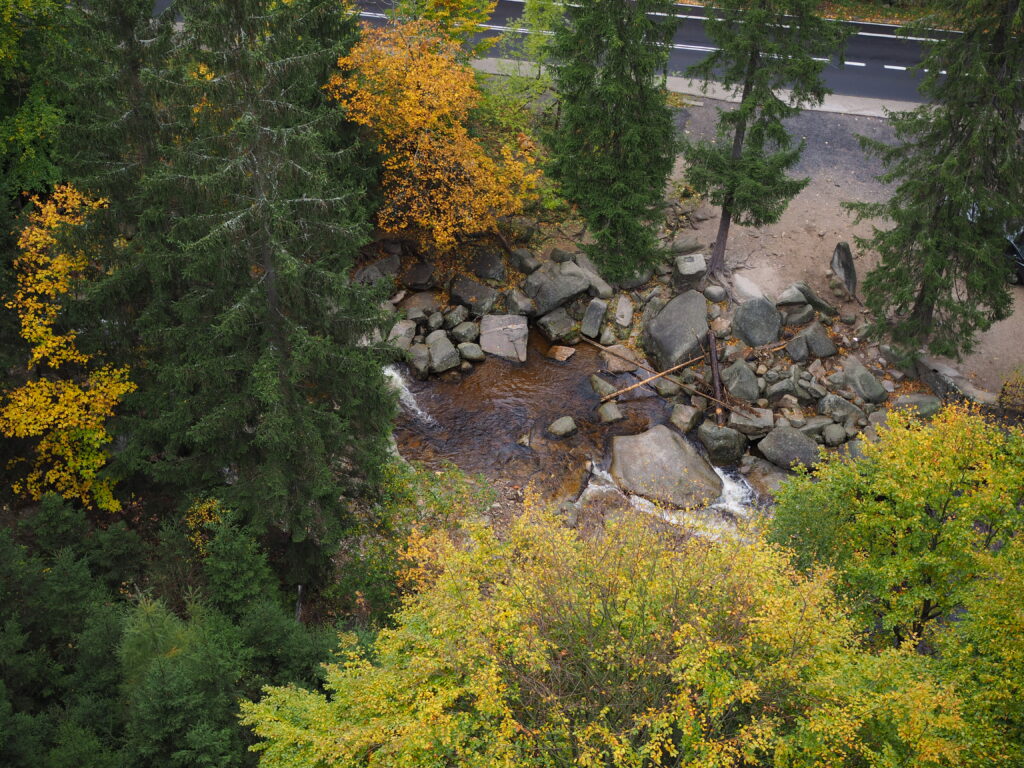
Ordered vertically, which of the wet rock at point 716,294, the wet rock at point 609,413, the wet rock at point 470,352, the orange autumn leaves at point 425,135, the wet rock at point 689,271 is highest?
the orange autumn leaves at point 425,135

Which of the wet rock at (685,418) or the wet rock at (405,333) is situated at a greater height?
the wet rock at (405,333)

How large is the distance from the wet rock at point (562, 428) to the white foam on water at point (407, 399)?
13.1ft

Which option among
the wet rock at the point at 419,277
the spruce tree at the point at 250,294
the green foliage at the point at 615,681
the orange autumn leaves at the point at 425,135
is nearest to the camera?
the green foliage at the point at 615,681

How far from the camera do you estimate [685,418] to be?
2361cm

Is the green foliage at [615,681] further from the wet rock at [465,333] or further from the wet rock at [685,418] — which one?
the wet rock at [465,333]

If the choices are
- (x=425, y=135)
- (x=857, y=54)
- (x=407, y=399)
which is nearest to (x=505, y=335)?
(x=407, y=399)

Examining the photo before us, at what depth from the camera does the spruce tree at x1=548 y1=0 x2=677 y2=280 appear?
71.9 ft

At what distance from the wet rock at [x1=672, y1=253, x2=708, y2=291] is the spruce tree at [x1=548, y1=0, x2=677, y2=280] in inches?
58.7

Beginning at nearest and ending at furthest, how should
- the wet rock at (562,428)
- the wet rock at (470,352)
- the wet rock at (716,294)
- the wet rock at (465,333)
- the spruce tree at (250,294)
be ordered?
the spruce tree at (250,294), the wet rock at (562,428), the wet rock at (470,352), the wet rock at (465,333), the wet rock at (716,294)

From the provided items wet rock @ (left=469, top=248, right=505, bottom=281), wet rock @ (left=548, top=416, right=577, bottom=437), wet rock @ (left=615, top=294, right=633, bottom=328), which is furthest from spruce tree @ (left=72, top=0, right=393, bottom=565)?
wet rock @ (left=615, top=294, right=633, bottom=328)

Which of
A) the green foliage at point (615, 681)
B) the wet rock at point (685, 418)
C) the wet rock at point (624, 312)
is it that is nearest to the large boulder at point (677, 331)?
the wet rock at point (624, 312)

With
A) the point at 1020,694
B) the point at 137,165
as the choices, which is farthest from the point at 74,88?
the point at 1020,694

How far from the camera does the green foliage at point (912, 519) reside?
47.0 feet

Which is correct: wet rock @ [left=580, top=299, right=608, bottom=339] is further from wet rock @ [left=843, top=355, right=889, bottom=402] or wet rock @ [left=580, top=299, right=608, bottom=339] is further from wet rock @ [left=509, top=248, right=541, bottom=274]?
wet rock @ [left=843, top=355, right=889, bottom=402]
